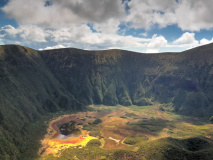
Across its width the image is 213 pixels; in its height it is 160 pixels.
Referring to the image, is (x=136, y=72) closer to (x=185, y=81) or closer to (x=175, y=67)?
(x=175, y=67)

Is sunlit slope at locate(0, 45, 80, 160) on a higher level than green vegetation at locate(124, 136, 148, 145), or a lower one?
higher

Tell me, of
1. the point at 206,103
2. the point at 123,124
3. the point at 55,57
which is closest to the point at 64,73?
the point at 55,57

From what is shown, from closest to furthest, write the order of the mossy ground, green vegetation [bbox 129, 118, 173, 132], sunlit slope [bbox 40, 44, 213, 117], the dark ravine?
the mossy ground < green vegetation [bbox 129, 118, 173, 132] < the dark ravine < sunlit slope [bbox 40, 44, 213, 117]

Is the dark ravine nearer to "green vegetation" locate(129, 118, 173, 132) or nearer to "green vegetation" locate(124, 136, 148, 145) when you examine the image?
"green vegetation" locate(129, 118, 173, 132)

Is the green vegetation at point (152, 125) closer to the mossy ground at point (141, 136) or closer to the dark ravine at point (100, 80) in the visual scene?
the mossy ground at point (141, 136)

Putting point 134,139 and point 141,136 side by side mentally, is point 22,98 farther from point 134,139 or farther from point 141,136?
point 141,136

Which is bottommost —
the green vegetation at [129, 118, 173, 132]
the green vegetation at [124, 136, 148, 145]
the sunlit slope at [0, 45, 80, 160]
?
the green vegetation at [129, 118, 173, 132]

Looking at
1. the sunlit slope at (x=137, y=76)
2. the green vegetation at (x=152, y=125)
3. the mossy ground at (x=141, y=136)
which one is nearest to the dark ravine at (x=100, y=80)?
the sunlit slope at (x=137, y=76)

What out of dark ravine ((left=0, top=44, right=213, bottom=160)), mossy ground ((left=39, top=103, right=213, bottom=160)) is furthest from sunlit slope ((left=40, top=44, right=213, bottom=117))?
mossy ground ((left=39, top=103, right=213, bottom=160))
